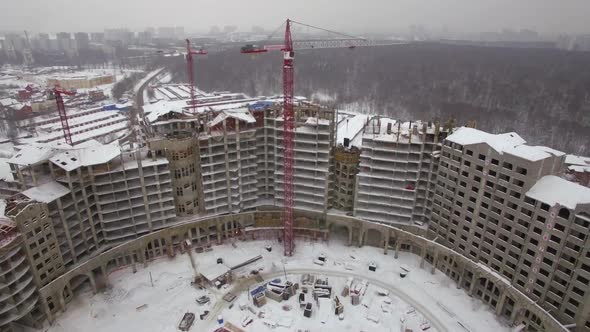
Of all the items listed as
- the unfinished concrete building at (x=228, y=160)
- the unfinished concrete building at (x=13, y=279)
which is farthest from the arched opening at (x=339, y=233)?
the unfinished concrete building at (x=13, y=279)

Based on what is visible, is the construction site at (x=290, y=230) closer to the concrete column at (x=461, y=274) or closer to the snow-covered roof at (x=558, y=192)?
the snow-covered roof at (x=558, y=192)

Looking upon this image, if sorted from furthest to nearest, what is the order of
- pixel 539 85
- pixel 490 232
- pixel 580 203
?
pixel 539 85
pixel 490 232
pixel 580 203

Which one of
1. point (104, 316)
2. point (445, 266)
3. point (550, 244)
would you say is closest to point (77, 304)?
point (104, 316)

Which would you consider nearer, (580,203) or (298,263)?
(580,203)

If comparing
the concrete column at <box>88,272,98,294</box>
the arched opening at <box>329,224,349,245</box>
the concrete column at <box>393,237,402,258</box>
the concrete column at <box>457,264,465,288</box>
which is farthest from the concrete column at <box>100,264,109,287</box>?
the concrete column at <box>457,264,465,288</box>

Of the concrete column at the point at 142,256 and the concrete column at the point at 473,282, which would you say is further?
the concrete column at the point at 142,256

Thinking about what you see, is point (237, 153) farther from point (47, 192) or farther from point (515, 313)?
point (515, 313)

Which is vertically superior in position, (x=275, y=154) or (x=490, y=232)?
(x=275, y=154)

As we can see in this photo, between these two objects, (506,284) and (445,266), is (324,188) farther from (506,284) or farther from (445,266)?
(506,284)
